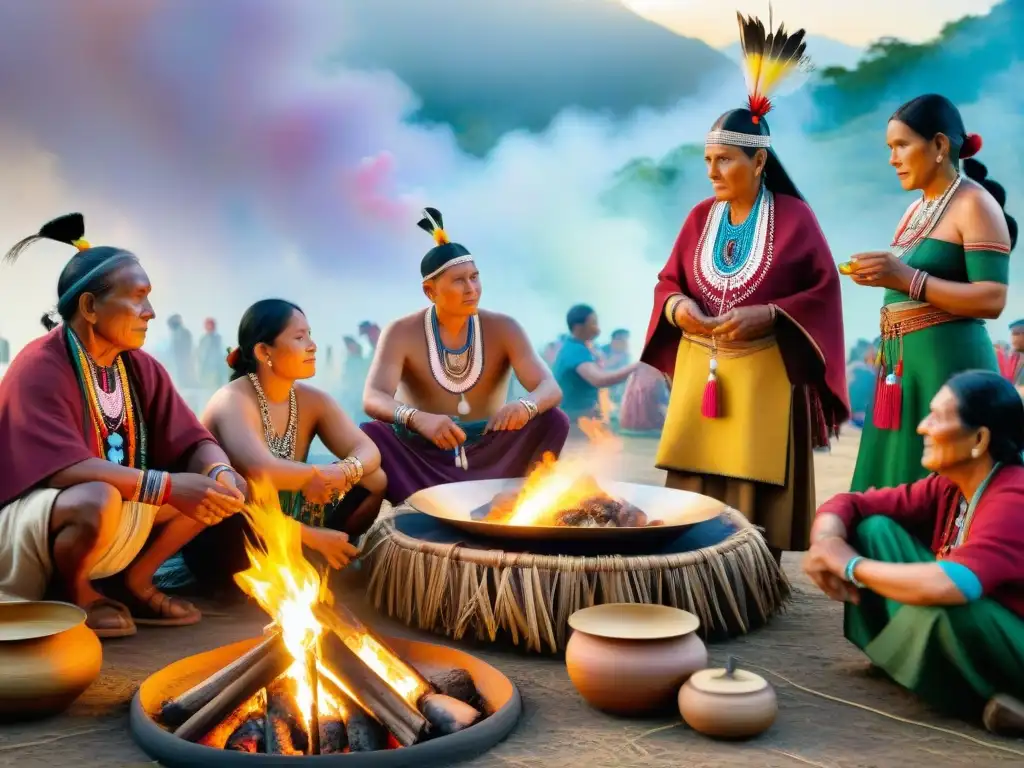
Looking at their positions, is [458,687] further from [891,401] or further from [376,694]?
[891,401]

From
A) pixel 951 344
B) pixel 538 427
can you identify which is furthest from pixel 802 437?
pixel 538 427

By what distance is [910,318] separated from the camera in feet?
11.1

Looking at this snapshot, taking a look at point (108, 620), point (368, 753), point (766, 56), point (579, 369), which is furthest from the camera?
point (579, 369)

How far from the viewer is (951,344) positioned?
3.32 meters

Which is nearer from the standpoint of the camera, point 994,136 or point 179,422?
point 179,422

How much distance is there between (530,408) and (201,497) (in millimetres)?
1592

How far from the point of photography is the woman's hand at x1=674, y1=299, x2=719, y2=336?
3.70m

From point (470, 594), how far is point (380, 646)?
0.51 metres

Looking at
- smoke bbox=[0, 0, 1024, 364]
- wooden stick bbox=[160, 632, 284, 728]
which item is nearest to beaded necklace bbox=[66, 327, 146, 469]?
wooden stick bbox=[160, 632, 284, 728]

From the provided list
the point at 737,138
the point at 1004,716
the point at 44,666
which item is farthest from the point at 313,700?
the point at 737,138

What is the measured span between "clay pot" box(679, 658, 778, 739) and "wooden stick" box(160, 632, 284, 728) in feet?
3.15

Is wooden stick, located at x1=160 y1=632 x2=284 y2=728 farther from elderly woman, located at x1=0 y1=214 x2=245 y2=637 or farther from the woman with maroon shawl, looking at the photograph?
the woman with maroon shawl

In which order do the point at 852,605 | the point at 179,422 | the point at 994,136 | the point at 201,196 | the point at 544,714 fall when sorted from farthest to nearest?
the point at 994,136, the point at 201,196, the point at 179,422, the point at 852,605, the point at 544,714

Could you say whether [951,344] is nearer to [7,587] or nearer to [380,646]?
[380,646]
